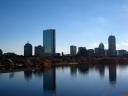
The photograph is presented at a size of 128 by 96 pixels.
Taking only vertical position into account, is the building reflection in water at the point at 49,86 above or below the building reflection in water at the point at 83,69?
below

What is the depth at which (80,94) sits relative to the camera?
43969 millimetres

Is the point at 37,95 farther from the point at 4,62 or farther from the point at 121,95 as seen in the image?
the point at 4,62

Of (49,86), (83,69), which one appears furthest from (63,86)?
(83,69)

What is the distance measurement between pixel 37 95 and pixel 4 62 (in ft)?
287

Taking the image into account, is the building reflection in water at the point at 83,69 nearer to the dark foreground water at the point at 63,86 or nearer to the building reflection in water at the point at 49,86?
the dark foreground water at the point at 63,86

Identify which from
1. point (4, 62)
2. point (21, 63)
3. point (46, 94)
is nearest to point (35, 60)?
point (21, 63)

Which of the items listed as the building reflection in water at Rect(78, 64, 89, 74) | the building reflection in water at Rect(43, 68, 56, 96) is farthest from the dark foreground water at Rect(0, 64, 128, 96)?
the building reflection in water at Rect(78, 64, 89, 74)

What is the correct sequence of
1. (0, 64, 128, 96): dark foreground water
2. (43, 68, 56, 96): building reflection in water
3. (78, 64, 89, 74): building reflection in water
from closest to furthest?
(0, 64, 128, 96): dark foreground water → (43, 68, 56, 96): building reflection in water → (78, 64, 89, 74): building reflection in water

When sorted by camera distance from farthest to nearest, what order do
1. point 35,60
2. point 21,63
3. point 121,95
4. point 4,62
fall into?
point 35,60 → point 21,63 → point 4,62 → point 121,95

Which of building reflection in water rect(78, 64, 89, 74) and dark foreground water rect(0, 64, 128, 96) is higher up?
building reflection in water rect(78, 64, 89, 74)

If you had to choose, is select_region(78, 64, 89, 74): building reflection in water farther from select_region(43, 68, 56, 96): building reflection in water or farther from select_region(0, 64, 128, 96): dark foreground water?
select_region(43, 68, 56, 96): building reflection in water

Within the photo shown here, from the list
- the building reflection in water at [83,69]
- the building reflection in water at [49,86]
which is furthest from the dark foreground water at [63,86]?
the building reflection in water at [83,69]

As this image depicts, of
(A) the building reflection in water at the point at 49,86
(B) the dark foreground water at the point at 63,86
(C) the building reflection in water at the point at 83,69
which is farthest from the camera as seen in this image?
(C) the building reflection in water at the point at 83,69

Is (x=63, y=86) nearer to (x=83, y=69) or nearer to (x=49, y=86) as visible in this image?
(x=49, y=86)
